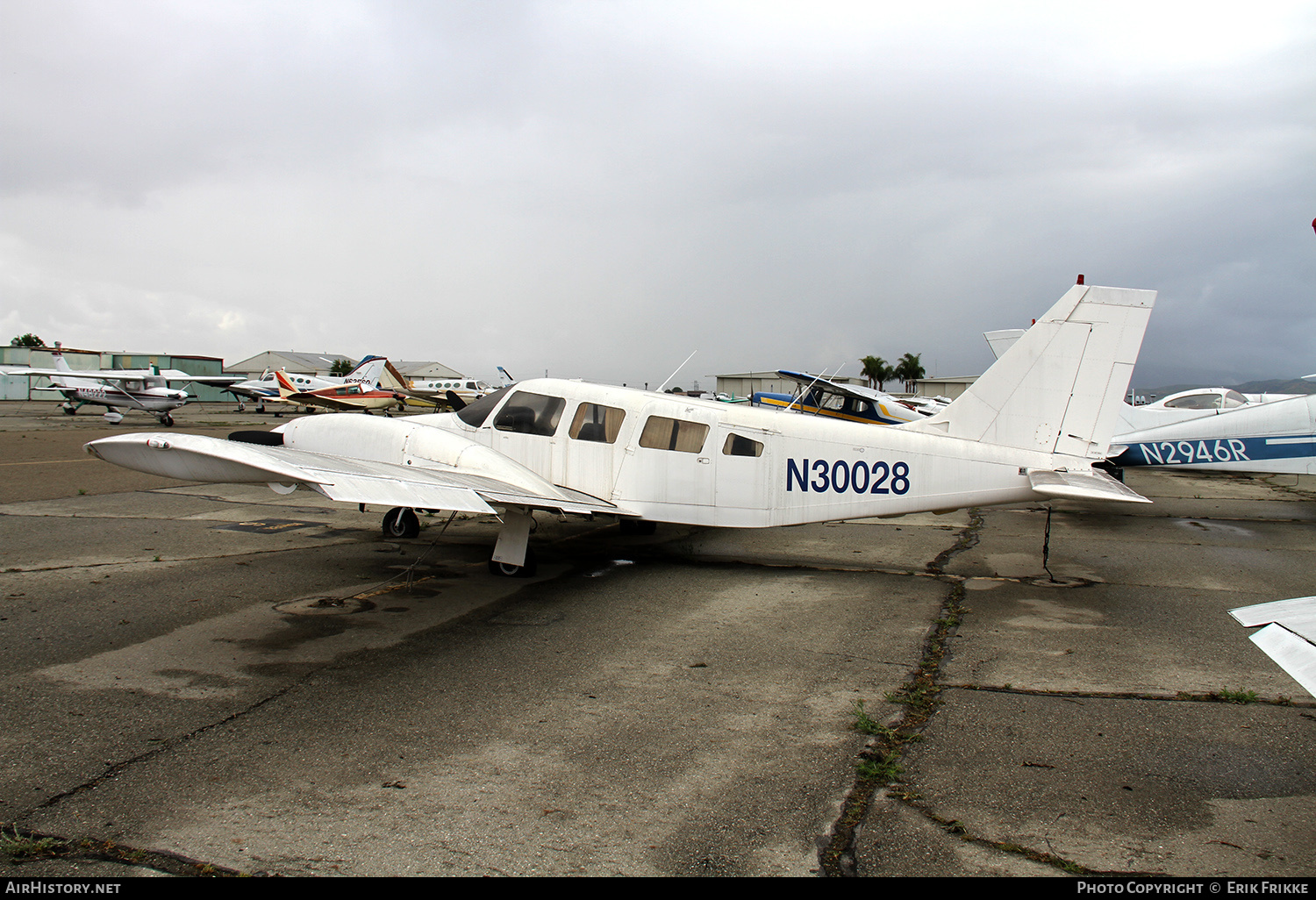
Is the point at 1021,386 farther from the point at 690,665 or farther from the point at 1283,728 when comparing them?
the point at 690,665

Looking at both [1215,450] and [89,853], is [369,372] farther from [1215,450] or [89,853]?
[89,853]

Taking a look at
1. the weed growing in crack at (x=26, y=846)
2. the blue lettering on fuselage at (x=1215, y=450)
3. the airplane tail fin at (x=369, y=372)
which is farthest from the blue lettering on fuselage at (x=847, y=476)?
the airplane tail fin at (x=369, y=372)

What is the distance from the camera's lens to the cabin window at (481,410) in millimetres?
8977

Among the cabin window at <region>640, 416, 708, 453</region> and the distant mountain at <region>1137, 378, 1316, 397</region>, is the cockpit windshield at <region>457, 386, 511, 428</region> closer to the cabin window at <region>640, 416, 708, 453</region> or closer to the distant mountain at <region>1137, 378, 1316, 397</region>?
the cabin window at <region>640, 416, 708, 453</region>

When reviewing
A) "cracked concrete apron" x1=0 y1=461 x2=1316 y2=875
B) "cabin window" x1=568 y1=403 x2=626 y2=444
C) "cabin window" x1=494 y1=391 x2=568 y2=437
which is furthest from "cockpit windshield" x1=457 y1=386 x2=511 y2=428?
"cracked concrete apron" x1=0 y1=461 x2=1316 y2=875

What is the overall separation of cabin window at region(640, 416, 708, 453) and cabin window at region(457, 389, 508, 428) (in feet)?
6.73

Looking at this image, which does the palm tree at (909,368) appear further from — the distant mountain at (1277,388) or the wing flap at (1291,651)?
the wing flap at (1291,651)

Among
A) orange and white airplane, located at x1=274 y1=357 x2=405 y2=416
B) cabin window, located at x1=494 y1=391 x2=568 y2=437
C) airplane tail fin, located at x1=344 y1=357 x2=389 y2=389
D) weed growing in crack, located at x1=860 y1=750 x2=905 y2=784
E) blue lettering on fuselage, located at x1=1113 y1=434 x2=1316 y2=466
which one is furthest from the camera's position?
airplane tail fin, located at x1=344 y1=357 x2=389 y2=389

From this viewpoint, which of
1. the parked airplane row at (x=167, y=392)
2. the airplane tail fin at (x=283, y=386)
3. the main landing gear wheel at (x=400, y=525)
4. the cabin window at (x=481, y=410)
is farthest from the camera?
the airplane tail fin at (x=283, y=386)

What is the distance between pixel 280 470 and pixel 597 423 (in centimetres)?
393

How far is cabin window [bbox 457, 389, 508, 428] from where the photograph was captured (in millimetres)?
8977

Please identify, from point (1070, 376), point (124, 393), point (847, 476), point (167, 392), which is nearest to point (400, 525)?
point (847, 476)

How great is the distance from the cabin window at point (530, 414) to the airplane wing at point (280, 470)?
1829 mm
